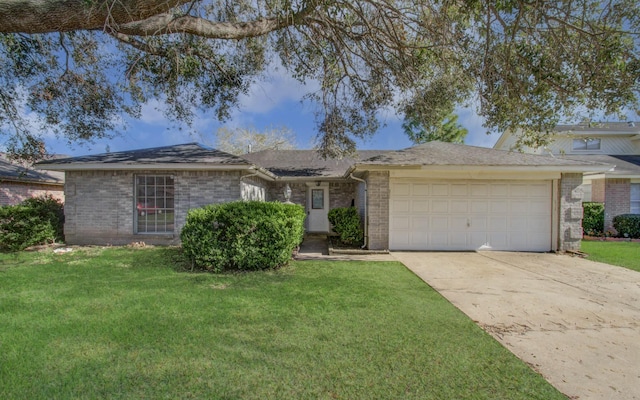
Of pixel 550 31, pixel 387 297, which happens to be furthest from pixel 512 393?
pixel 550 31

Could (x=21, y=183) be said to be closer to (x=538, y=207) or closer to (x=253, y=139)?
(x=538, y=207)

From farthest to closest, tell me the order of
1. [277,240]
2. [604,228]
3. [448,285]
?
[604,228], [277,240], [448,285]

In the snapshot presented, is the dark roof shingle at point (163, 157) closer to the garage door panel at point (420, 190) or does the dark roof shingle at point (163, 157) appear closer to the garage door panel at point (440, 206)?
the garage door panel at point (420, 190)

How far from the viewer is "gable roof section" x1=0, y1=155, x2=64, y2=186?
1291 centimetres

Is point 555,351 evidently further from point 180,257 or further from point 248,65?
point 248,65

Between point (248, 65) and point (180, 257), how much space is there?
19.3 ft

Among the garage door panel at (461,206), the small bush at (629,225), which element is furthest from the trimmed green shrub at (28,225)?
the small bush at (629,225)

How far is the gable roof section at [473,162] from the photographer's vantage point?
31.5 feet

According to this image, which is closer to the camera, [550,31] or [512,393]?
[512,393]

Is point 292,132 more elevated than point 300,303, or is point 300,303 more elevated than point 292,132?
point 292,132

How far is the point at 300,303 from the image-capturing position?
5.06m

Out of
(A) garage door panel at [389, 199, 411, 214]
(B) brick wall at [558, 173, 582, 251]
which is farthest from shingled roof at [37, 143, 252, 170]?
(B) brick wall at [558, 173, 582, 251]

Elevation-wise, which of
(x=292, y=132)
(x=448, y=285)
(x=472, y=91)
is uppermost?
(x=292, y=132)

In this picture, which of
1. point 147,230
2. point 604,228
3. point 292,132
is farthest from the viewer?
point 292,132
